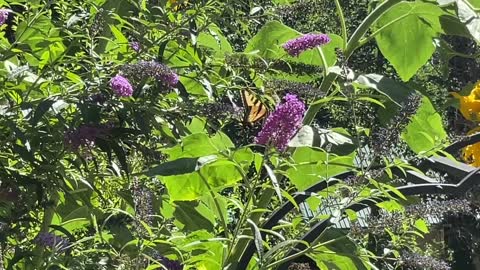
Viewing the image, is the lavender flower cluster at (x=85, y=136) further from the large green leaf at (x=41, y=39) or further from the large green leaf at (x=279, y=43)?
the large green leaf at (x=279, y=43)

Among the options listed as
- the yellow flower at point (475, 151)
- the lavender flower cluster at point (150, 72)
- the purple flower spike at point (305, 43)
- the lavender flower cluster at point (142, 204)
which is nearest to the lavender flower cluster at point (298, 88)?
the purple flower spike at point (305, 43)

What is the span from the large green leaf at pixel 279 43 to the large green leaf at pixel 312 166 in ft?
0.86

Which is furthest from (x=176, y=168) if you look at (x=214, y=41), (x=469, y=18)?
(x=214, y=41)

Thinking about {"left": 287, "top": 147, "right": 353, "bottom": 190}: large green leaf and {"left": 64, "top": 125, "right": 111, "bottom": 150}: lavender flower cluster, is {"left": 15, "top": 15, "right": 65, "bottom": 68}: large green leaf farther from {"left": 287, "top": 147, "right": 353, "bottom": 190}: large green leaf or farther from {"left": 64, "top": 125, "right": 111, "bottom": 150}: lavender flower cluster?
{"left": 287, "top": 147, "right": 353, "bottom": 190}: large green leaf

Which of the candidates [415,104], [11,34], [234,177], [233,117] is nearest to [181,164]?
[233,117]

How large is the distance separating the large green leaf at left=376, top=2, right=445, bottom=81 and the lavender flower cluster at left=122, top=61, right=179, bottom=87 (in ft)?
1.48

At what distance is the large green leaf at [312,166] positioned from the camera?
1.31m

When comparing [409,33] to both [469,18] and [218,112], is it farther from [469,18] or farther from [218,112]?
[218,112]

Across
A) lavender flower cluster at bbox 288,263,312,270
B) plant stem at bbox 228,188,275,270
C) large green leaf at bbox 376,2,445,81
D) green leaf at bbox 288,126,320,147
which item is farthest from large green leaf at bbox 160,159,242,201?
large green leaf at bbox 376,2,445,81

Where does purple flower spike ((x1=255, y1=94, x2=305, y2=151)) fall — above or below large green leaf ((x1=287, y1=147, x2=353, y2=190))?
above

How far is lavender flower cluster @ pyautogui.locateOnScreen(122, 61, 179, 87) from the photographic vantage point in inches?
49.3

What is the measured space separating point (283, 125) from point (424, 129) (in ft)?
1.72

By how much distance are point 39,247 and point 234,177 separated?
0.37 meters

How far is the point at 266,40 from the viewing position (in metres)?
1.68
